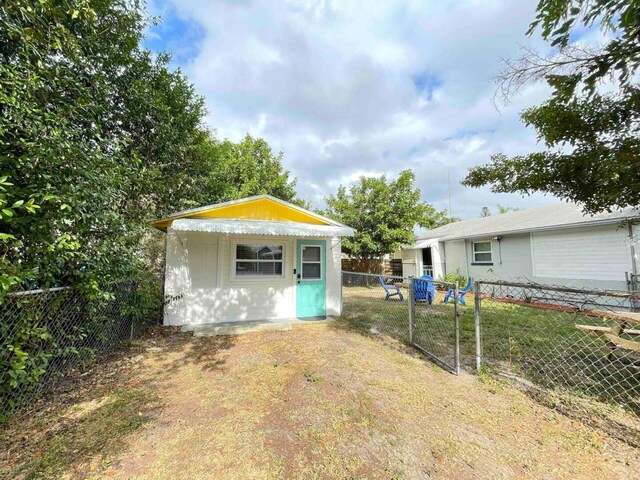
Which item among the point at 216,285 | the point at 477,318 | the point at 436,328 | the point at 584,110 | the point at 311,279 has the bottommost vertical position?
the point at 436,328

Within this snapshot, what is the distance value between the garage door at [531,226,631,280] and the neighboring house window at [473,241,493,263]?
7.71ft

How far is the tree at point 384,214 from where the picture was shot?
16281mm

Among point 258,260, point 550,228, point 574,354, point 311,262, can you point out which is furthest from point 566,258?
point 258,260

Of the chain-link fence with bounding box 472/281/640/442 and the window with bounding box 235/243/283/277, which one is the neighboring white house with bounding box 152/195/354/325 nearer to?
the window with bounding box 235/243/283/277

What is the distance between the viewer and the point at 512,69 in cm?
411

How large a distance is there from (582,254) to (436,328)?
25.7ft

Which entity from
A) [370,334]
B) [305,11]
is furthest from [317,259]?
[305,11]

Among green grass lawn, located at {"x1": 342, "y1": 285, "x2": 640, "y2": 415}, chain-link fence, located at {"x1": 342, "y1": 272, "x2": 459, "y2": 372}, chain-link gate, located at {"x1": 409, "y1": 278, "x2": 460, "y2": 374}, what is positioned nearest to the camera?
green grass lawn, located at {"x1": 342, "y1": 285, "x2": 640, "y2": 415}

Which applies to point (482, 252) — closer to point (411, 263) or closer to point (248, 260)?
point (411, 263)

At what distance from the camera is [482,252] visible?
47.8 feet

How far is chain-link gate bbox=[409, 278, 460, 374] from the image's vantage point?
4.38 meters

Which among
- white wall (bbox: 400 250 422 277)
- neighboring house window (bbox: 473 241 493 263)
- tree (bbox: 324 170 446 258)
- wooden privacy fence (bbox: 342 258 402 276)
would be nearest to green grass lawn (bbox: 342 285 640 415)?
neighboring house window (bbox: 473 241 493 263)

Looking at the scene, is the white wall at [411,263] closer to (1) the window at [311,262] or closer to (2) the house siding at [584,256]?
(2) the house siding at [584,256]

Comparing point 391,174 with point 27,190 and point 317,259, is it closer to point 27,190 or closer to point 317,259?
point 317,259
